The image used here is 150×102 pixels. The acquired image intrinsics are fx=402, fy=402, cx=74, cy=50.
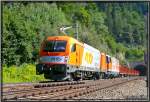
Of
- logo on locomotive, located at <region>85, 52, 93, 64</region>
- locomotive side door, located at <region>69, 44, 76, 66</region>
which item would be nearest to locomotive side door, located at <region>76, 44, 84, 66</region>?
locomotive side door, located at <region>69, 44, 76, 66</region>

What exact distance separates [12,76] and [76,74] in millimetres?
3957

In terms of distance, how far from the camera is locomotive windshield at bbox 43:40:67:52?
22.9m

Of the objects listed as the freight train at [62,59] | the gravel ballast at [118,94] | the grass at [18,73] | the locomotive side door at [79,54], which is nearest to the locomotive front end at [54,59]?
the freight train at [62,59]

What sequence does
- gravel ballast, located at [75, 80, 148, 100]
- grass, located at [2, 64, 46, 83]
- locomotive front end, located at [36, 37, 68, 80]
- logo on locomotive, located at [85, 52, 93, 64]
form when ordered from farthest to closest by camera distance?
1. logo on locomotive, located at [85, 52, 93, 64]
2. grass, located at [2, 64, 46, 83]
3. locomotive front end, located at [36, 37, 68, 80]
4. gravel ballast, located at [75, 80, 148, 100]

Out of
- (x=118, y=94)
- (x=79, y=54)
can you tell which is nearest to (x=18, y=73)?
(x=79, y=54)

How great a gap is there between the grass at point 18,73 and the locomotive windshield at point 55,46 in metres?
1.86

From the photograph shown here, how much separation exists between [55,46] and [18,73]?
3804mm

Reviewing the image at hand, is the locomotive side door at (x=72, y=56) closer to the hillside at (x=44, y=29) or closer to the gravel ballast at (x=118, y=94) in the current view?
the hillside at (x=44, y=29)

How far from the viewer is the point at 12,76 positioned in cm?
2461

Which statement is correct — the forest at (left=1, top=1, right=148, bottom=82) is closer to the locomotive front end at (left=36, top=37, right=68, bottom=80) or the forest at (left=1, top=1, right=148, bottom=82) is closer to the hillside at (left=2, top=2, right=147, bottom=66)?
the hillside at (left=2, top=2, right=147, bottom=66)

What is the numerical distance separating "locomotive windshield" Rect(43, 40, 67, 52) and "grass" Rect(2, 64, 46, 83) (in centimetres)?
186

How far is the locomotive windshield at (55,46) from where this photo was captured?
75.0ft

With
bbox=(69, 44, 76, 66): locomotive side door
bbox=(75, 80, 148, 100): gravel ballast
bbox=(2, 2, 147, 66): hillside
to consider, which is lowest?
bbox=(75, 80, 148, 100): gravel ballast

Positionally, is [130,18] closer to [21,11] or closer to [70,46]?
[21,11]
